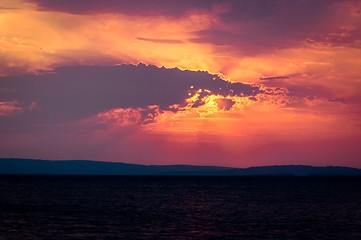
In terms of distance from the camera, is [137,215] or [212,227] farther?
[137,215]

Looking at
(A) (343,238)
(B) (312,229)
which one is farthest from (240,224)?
(A) (343,238)

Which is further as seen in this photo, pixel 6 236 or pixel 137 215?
pixel 137 215

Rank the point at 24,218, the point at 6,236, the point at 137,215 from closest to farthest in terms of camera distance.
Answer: the point at 6,236
the point at 24,218
the point at 137,215

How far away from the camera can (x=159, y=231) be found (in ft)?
180

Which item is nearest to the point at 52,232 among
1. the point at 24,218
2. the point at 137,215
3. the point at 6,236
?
the point at 6,236

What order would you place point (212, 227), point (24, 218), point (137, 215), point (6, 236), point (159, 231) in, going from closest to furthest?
1. point (6, 236)
2. point (159, 231)
3. point (212, 227)
4. point (24, 218)
5. point (137, 215)

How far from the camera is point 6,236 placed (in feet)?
162

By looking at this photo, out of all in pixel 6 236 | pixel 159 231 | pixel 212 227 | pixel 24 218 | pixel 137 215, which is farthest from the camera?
pixel 137 215

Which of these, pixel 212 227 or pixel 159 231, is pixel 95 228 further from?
pixel 212 227

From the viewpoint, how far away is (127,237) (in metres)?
50.6

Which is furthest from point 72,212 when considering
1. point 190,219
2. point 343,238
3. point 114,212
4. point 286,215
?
point 343,238

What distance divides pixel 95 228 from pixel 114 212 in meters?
Result: 19.6

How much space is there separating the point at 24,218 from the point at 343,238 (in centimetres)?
3509

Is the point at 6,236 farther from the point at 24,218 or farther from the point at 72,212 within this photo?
the point at 72,212
